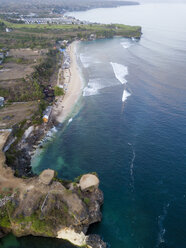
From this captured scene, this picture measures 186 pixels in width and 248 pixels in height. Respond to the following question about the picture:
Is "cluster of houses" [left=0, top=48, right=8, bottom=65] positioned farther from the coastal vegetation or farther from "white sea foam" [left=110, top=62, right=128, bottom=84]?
"white sea foam" [left=110, top=62, right=128, bottom=84]

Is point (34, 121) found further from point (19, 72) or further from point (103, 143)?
point (19, 72)

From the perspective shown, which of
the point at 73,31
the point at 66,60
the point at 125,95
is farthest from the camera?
the point at 73,31

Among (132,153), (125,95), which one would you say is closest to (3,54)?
(125,95)

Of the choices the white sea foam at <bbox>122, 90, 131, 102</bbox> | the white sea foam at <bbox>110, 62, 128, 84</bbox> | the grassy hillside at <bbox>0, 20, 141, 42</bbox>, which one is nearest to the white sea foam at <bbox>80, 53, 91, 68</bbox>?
the white sea foam at <bbox>110, 62, 128, 84</bbox>

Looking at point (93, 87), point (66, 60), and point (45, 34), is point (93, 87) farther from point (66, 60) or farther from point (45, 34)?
point (45, 34)

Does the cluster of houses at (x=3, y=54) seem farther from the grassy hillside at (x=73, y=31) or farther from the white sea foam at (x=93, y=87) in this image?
the grassy hillside at (x=73, y=31)

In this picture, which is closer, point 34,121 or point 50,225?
→ point 50,225

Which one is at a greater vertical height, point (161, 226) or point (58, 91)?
point (58, 91)

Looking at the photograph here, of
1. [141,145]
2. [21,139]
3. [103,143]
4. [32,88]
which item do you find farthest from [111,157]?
[32,88]
